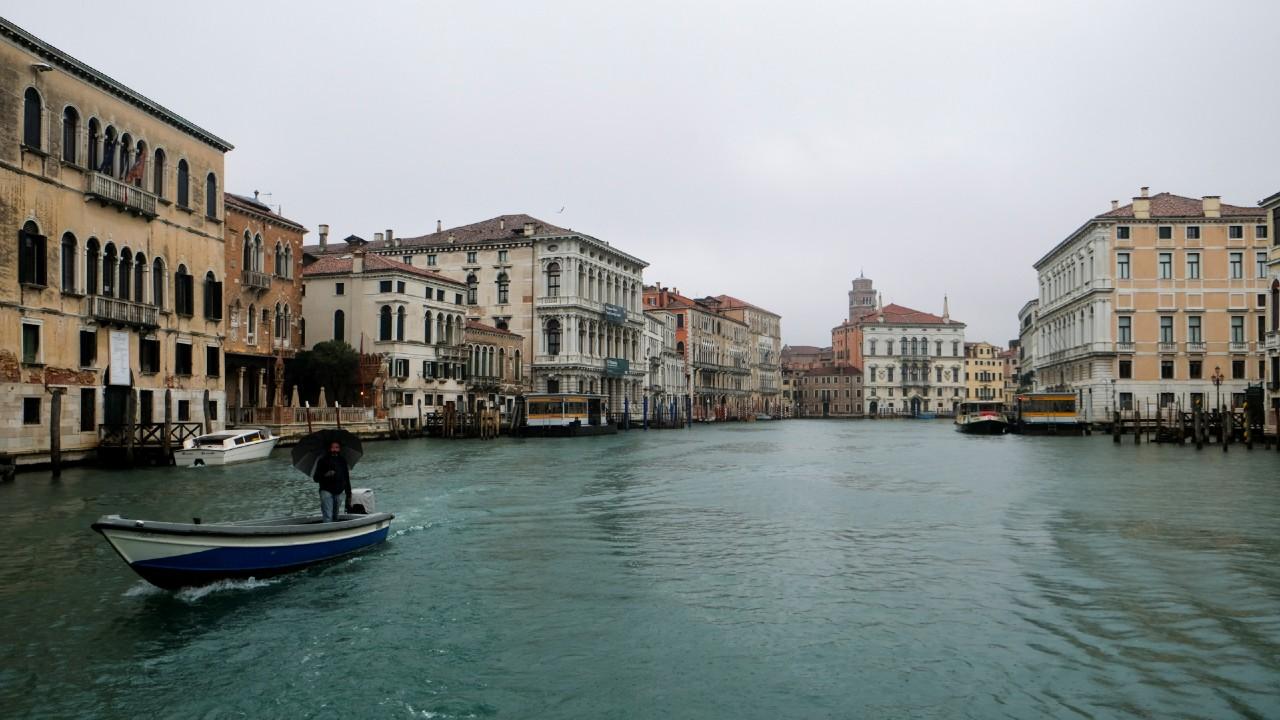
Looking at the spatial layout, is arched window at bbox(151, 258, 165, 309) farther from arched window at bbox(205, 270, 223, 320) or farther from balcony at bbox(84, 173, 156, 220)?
arched window at bbox(205, 270, 223, 320)

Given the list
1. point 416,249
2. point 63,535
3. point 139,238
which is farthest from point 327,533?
point 416,249

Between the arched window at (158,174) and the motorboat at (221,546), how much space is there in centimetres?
2008

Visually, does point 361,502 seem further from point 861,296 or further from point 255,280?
point 861,296

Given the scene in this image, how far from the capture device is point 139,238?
27.0 metres

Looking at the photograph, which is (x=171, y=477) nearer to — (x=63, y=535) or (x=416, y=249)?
(x=63, y=535)

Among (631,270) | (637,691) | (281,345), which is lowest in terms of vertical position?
(637,691)

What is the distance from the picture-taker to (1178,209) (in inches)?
1959

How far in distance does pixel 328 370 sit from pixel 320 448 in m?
28.7

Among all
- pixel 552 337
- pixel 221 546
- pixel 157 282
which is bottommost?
pixel 221 546

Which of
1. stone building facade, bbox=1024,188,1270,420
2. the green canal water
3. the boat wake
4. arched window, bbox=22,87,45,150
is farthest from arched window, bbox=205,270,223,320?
stone building facade, bbox=1024,188,1270,420

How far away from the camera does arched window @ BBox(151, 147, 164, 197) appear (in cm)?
2809

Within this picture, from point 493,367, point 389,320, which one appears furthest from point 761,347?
point 389,320

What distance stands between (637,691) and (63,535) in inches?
386

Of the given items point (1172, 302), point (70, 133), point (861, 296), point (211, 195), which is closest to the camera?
point (70, 133)
